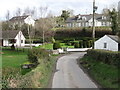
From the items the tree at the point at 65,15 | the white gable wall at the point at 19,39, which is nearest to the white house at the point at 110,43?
the white gable wall at the point at 19,39

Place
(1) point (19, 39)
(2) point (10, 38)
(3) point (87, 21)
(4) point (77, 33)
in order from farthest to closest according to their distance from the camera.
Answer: (3) point (87, 21)
(4) point (77, 33)
(1) point (19, 39)
(2) point (10, 38)

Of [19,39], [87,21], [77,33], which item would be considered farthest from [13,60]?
[87,21]

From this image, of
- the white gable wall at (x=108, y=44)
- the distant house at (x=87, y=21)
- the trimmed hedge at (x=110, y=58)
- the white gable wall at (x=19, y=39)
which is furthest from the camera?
the distant house at (x=87, y=21)

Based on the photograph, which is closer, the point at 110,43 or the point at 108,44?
the point at 110,43

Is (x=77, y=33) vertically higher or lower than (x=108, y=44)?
higher

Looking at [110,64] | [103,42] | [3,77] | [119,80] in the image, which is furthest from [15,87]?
[103,42]

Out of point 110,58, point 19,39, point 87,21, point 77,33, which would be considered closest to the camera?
Answer: point 110,58

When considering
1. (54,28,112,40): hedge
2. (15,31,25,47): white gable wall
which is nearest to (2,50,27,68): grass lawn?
(15,31,25,47): white gable wall

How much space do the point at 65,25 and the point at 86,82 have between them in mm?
65844

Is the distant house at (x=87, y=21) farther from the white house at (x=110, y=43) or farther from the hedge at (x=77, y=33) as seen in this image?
the white house at (x=110, y=43)

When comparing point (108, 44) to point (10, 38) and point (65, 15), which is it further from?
point (65, 15)

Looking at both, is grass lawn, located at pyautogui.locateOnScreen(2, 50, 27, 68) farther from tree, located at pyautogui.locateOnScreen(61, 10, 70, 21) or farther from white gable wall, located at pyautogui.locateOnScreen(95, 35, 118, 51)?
tree, located at pyautogui.locateOnScreen(61, 10, 70, 21)

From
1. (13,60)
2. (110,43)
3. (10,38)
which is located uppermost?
(10,38)

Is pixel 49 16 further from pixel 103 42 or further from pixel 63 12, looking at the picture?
pixel 103 42
